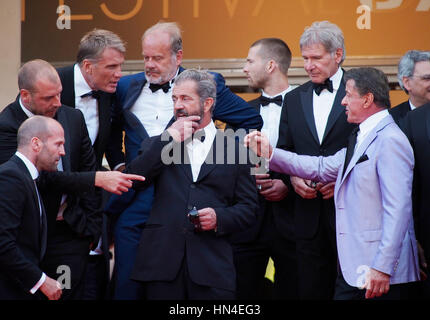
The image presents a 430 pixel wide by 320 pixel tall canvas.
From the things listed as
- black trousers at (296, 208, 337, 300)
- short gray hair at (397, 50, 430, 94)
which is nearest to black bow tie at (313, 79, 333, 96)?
short gray hair at (397, 50, 430, 94)

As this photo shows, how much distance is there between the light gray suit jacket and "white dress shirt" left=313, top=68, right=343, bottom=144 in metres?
0.69

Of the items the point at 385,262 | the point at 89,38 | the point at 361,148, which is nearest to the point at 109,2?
the point at 89,38

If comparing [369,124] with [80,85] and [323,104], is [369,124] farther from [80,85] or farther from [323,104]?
[80,85]

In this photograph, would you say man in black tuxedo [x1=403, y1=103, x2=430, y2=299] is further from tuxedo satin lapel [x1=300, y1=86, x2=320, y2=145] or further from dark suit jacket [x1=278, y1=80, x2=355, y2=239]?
tuxedo satin lapel [x1=300, y1=86, x2=320, y2=145]

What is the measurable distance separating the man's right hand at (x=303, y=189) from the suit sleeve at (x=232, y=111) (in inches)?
20.7

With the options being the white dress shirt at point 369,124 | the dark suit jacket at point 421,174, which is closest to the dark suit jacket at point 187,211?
the white dress shirt at point 369,124

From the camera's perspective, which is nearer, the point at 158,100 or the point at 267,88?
the point at 158,100

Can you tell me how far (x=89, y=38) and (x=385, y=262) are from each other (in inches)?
101

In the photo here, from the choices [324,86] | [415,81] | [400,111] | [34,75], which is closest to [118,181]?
[34,75]

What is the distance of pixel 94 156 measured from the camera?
516 centimetres

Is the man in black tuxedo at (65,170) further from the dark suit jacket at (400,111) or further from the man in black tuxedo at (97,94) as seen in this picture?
the dark suit jacket at (400,111)

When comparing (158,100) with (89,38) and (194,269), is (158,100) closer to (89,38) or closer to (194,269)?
(89,38)

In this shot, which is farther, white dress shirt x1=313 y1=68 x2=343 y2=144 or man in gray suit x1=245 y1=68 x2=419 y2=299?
white dress shirt x1=313 y1=68 x2=343 y2=144

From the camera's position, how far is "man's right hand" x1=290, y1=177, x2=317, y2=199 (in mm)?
5242
